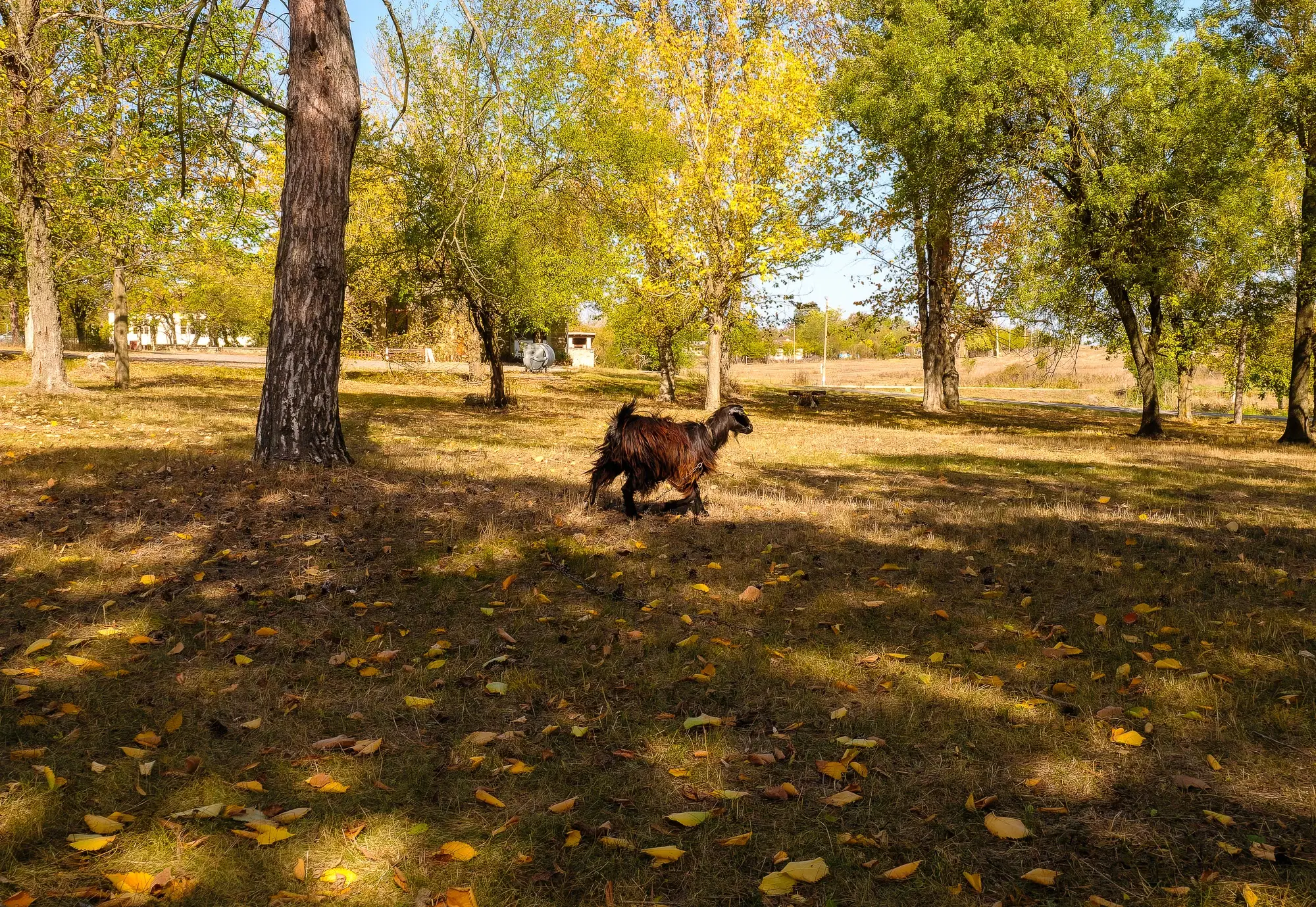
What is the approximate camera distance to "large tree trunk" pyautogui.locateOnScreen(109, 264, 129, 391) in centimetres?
2281

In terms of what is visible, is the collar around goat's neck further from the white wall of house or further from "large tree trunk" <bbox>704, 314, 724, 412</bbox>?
the white wall of house

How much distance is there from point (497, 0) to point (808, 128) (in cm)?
943

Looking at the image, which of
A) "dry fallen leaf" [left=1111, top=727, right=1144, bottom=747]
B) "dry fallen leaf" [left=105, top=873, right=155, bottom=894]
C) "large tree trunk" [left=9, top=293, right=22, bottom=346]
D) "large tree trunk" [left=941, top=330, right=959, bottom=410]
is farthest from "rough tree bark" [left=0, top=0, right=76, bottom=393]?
"large tree trunk" [left=9, top=293, right=22, bottom=346]

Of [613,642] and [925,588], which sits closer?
[613,642]

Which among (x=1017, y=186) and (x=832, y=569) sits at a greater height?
(x=1017, y=186)

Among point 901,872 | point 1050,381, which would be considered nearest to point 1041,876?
point 901,872

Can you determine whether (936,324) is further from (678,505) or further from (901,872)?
(901,872)

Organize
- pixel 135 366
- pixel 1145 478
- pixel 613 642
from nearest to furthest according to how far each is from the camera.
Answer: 1. pixel 613 642
2. pixel 1145 478
3. pixel 135 366

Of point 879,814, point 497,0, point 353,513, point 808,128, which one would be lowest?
point 879,814

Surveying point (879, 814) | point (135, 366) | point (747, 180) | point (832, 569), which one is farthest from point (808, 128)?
point (135, 366)

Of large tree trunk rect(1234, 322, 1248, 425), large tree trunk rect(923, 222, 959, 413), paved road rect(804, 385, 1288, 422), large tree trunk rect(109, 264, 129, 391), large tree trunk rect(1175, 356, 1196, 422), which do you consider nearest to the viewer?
→ large tree trunk rect(109, 264, 129, 391)

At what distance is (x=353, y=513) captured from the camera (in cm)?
714

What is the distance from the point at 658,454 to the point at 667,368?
2268 cm

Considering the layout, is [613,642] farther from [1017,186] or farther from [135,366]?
[135,366]
